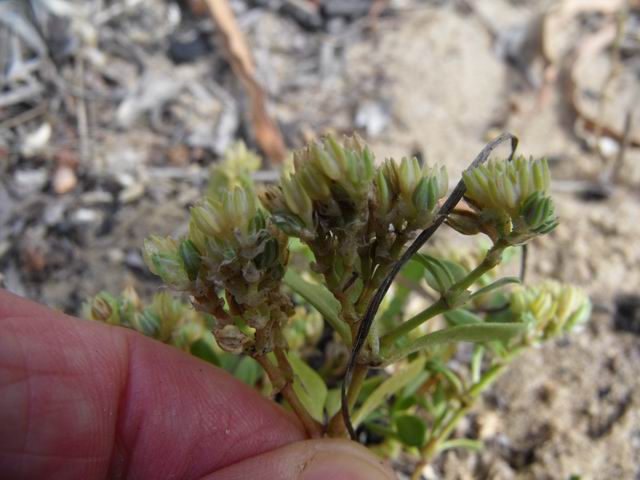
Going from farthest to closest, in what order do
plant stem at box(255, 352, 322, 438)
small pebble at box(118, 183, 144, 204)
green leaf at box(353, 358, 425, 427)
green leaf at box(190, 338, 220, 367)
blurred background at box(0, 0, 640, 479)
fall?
small pebble at box(118, 183, 144, 204)
blurred background at box(0, 0, 640, 479)
green leaf at box(190, 338, 220, 367)
green leaf at box(353, 358, 425, 427)
plant stem at box(255, 352, 322, 438)

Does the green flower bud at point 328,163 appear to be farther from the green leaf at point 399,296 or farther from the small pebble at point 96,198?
the small pebble at point 96,198

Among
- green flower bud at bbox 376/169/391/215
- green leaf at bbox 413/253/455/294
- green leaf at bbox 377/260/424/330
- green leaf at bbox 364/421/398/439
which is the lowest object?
green leaf at bbox 364/421/398/439

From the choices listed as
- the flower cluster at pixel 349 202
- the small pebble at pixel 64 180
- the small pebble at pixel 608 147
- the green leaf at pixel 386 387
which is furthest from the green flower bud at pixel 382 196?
the small pebble at pixel 608 147

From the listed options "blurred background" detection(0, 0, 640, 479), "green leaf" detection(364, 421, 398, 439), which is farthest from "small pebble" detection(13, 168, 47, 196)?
"green leaf" detection(364, 421, 398, 439)

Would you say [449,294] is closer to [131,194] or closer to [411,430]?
[411,430]

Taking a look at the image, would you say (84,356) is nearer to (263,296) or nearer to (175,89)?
(263,296)

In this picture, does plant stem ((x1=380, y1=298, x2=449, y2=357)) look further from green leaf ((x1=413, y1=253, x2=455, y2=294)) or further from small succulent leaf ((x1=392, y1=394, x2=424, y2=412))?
small succulent leaf ((x1=392, y1=394, x2=424, y2=412))

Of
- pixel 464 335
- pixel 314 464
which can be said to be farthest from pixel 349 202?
pixel 314 464
